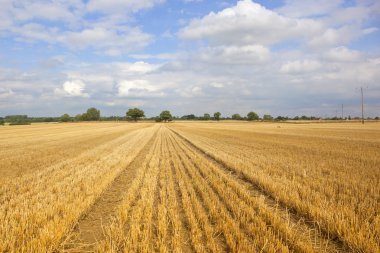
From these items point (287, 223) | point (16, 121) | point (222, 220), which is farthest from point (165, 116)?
point (287, 223)

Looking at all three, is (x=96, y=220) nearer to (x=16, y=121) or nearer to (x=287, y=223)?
(x=287, y=223)

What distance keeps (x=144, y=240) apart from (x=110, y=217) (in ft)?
7.29

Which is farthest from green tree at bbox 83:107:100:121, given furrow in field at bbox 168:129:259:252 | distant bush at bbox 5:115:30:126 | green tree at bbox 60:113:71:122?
furrow in field at bbox 168:129:259:252

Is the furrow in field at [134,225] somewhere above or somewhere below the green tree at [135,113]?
below

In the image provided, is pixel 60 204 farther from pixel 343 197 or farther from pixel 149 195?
pixel 343 197

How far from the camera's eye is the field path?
5772 mm

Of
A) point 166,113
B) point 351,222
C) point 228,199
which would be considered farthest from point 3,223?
point 166,113

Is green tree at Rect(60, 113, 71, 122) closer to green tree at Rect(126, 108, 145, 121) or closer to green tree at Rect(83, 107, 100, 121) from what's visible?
green tree at Rect(83, 107, 100, 121)

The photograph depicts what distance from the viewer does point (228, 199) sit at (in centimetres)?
868

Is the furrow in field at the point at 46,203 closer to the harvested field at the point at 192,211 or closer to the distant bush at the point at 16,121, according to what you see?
the harvested field at the point at 192,211

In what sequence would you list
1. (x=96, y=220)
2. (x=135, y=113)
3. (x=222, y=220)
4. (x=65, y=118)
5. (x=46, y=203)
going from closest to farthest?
(x=222, y=220) → (x=96, y=220) → (x=46, y=203) → (x=65, y=118) → (x=135, y=113)

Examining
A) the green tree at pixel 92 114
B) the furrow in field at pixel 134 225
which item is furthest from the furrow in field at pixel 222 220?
the green tree at pixel 92 114

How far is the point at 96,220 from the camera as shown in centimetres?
729

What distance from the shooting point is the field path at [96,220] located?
577 cm
